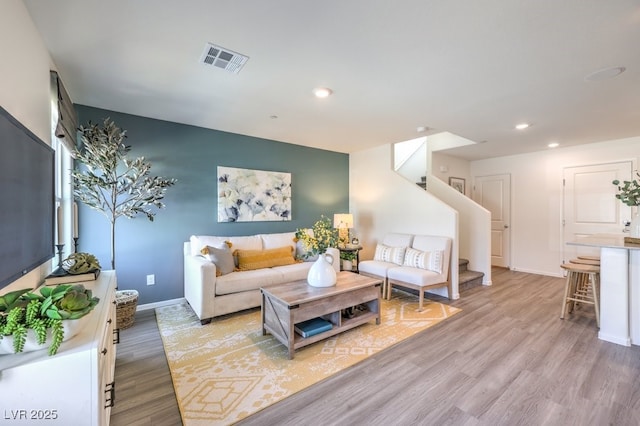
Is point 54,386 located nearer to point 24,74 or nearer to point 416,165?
point 24,74

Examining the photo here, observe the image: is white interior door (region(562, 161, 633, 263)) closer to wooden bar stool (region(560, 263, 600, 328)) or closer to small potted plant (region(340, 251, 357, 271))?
wooden bar stool (region(560, 263, 600, 328))

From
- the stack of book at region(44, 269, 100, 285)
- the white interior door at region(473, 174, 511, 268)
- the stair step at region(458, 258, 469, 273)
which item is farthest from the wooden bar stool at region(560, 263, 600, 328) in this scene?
the stack of book at region(44, 269, 100, 285)

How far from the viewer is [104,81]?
2.50 meters

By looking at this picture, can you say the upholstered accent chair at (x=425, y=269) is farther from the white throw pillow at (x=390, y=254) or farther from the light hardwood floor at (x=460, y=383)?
the light hardwood floor at (x=460, y=383)

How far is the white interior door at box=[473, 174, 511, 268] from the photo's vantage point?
18.9 ft

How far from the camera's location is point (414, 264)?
385cm

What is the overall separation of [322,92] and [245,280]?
2.21m

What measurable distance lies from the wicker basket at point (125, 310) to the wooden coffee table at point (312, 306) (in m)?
1.45

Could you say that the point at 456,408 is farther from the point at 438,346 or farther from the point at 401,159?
the point at 401,159

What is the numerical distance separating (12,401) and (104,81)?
2.57m

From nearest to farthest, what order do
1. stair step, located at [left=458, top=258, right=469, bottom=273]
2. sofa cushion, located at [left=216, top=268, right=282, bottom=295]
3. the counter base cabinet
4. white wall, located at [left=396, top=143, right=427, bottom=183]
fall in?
the counter base cabinet, sofa cushion, located at [left=216, top=268, right=282, bottom=295], stair step, located at [left=458, top=258, right=469, bottom=273], white wall, located at [left=396, top=143, right=427, bottom=183]

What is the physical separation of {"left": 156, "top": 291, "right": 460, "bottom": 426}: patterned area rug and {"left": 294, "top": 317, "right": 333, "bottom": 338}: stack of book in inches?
5.6

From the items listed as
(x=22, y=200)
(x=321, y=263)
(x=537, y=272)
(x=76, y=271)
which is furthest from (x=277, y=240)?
(x=537, y=272)

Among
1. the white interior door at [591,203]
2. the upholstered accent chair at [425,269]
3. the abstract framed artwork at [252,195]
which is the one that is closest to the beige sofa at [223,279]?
the abstract framed artwork at [252,195]
